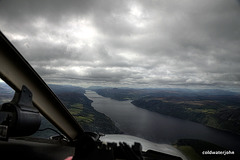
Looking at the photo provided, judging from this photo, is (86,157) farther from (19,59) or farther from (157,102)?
(157,102)

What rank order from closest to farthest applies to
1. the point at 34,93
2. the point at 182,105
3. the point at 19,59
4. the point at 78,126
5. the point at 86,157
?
the point at 86,157, the point at 19,59, the point at 34,93, the point at 78,126, the point at 182,105

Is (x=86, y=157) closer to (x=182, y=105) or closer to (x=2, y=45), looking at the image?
(x=2, y=45)

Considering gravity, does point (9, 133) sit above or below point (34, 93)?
below

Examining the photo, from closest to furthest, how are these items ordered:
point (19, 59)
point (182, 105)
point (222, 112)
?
point (19, 59) < point (222, 112) < point (182, 105)

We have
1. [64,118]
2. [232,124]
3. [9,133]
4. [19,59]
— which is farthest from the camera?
[232,124]

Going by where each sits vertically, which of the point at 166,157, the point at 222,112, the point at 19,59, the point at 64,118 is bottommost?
the point at 222,112

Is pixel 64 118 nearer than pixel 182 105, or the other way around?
pixel 64 118

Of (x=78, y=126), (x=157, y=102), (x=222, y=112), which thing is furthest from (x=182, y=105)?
(x=78, y=126)

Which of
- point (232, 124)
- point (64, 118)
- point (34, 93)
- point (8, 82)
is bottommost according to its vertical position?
point (232, 124)

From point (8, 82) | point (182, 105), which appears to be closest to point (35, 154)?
point (8, 82)
